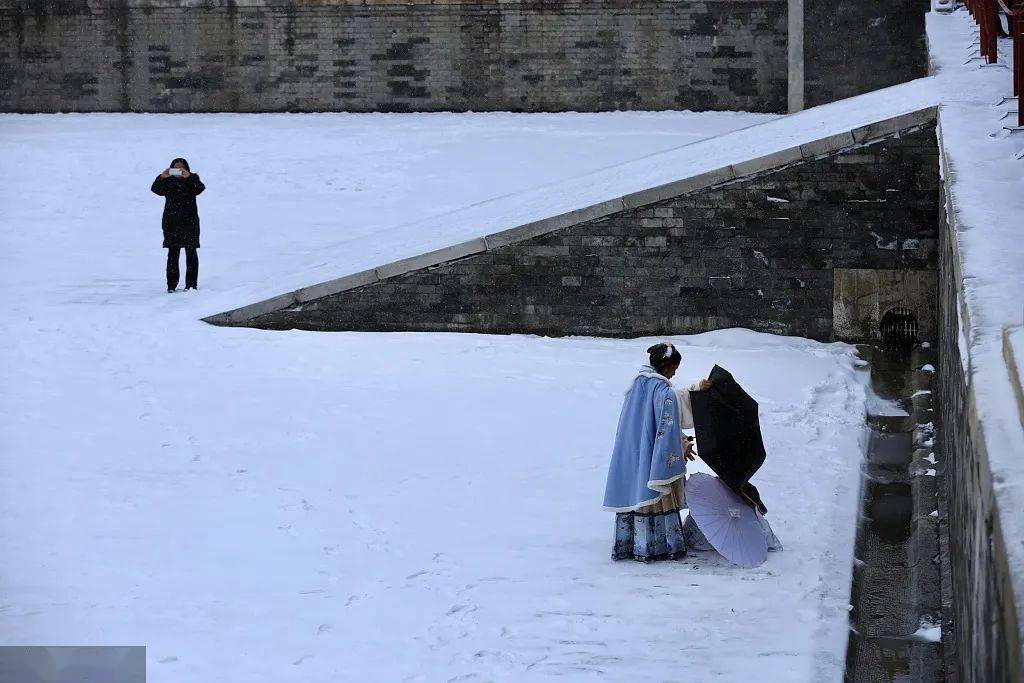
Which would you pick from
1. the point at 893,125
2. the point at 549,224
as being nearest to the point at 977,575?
the point at 549,224

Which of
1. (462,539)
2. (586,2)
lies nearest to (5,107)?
(586,2)

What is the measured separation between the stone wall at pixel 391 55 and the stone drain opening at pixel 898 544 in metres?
14.7

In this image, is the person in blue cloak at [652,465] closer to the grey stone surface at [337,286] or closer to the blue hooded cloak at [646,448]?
the blue hooded cloak at [646,448]

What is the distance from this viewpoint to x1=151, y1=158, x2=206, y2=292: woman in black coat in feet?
44.0

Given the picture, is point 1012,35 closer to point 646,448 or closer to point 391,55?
point 646,448

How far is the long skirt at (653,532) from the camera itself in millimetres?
6945

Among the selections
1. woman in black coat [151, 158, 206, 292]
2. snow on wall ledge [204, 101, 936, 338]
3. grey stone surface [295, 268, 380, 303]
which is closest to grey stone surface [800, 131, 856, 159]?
snow on wall ledge [204, 101, 936, 338]

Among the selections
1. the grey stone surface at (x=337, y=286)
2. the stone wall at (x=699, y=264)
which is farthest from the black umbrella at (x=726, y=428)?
the grey stone surface at (x=337, y=286)

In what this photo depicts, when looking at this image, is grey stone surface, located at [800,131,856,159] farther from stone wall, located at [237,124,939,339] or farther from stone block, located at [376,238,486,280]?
stone block, located at [376,238,486,280]

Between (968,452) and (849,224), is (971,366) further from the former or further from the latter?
(849,224)

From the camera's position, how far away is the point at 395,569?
6906mm

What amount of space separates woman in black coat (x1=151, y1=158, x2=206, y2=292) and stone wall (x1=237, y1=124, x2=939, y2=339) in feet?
4.66

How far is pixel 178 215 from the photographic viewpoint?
13.4m

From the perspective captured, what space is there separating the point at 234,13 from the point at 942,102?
57.8ft
